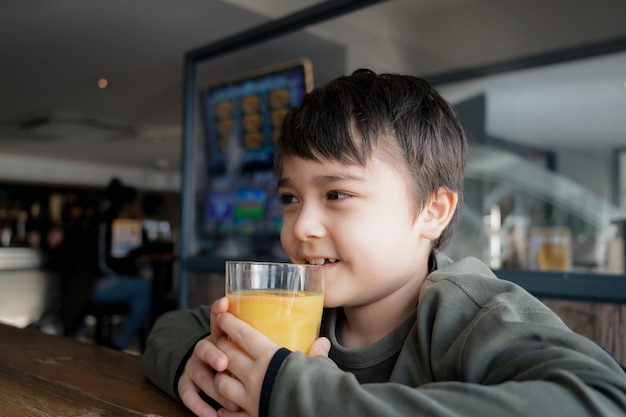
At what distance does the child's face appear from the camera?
77cm

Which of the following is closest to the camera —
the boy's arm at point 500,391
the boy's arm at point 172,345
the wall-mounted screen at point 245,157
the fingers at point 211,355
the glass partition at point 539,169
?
the boy's arm at point 500,391

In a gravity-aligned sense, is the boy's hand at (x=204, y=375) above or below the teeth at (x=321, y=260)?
below

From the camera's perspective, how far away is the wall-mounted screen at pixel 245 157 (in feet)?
9.09

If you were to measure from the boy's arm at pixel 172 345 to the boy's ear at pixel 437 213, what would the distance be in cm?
37

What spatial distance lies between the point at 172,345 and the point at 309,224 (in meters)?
0.29

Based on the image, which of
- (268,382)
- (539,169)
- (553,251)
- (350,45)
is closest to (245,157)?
(350,45)

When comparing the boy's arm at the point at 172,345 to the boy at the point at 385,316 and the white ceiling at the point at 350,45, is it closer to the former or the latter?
the boy at the point at 385,316

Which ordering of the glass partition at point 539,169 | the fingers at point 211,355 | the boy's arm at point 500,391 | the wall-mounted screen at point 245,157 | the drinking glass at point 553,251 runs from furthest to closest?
the glass partition at point 539,169
the drinking glass at point 553,251
the wall-mounted screen at point 245,157
the fingers at point 211,355
the boy's arm at point 500,391

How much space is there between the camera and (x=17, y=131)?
20.3 feet

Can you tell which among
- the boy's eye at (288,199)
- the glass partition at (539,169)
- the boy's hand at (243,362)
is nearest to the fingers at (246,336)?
the boy's hand at (243,362)

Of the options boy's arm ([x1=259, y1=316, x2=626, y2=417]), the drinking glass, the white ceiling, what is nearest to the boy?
boy's arm ([x1=259, y1=316, x2=626, y2=417])

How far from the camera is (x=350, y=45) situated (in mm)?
2785

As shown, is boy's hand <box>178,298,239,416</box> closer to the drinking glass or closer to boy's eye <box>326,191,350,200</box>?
boy's eye <box>326,191,350,200</box>

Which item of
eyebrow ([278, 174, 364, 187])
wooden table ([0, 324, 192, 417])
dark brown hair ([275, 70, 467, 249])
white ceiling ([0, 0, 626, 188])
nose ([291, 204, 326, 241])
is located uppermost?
white ceiling ([0, 0, 626, 188])
